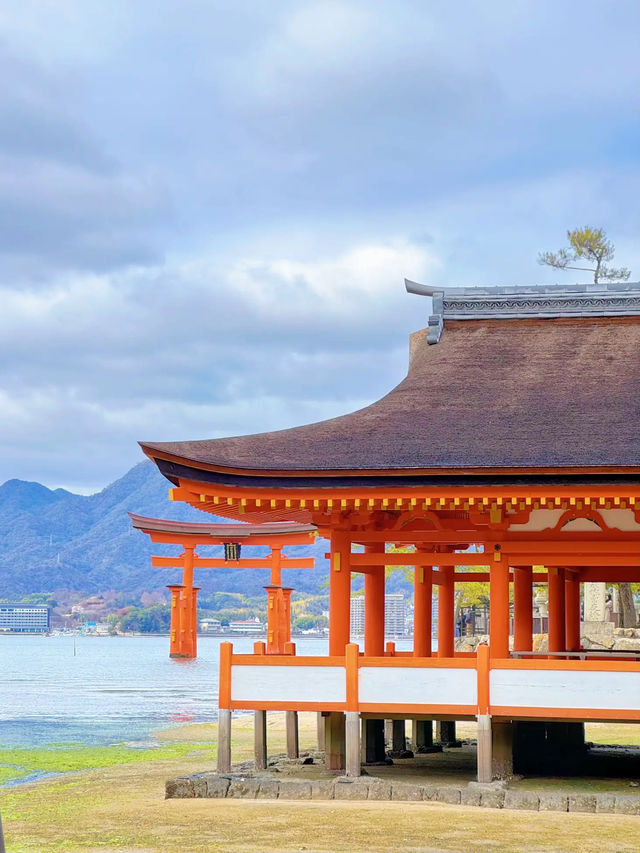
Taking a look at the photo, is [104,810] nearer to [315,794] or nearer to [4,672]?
[315,794]

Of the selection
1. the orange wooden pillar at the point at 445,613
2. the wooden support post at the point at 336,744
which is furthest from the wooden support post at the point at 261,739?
the orange wooden pillar at the point at 445,613

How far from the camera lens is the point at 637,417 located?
14.5 m

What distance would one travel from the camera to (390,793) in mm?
13180

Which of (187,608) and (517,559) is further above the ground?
(517,559)

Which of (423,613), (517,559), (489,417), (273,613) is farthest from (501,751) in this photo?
(273,613)

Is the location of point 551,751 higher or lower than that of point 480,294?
lower

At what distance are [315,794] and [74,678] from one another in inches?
1961

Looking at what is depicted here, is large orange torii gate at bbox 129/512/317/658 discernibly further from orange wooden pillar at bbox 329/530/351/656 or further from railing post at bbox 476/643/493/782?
railing post at bbox 476/643/493/782

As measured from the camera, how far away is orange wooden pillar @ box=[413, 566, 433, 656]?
1734 cm

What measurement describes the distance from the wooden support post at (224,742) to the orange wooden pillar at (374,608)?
2.57 m

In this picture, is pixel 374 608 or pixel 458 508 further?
pixel 374 608

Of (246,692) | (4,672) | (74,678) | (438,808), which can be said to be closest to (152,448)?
(246,692)

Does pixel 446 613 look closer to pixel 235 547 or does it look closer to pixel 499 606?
pixel 499 606

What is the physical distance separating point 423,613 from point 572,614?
3111mm
